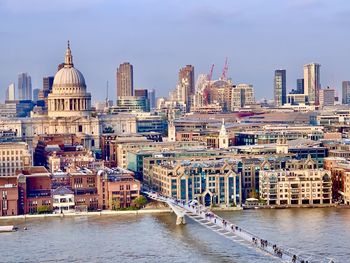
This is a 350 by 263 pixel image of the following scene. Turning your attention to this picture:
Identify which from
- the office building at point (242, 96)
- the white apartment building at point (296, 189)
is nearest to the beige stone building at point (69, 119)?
the white apartment building at point (296, 189)

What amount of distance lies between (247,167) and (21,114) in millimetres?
39966

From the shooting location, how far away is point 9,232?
2431 cm

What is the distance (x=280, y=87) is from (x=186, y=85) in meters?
8.09

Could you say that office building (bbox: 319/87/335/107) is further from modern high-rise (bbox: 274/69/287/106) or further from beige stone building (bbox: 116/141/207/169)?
beige stone building (bbox: 116/141/207/169)

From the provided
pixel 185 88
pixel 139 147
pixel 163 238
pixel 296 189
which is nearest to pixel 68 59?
pixel 139 147

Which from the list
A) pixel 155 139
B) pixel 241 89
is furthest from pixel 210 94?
pixel 155 139

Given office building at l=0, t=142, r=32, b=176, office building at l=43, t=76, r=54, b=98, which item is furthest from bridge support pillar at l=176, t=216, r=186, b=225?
office building at l=43, t=76, r=54, b=98

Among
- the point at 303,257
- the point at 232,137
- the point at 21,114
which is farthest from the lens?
the point at 21,114

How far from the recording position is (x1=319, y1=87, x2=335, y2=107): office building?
83.5 m

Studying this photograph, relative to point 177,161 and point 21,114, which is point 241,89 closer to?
point 21,114

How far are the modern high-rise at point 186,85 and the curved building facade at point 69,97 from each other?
31.7m

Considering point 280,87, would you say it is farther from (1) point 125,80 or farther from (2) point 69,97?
(2) point 69,97

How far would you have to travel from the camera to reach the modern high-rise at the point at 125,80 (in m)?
79.6

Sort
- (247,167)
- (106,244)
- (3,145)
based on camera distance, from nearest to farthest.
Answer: (106,244), (247,167), (3,145)
